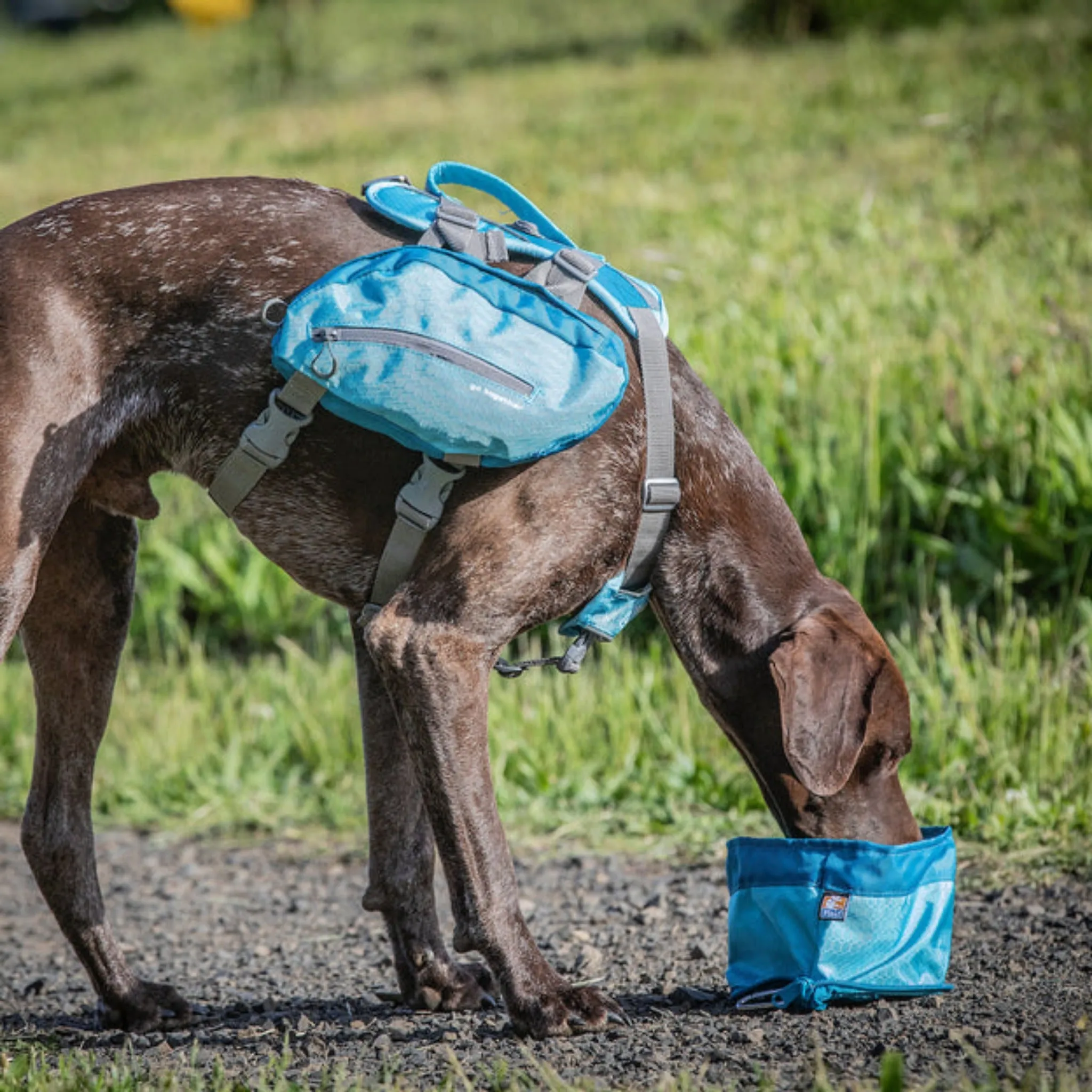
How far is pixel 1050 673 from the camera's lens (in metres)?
5.55

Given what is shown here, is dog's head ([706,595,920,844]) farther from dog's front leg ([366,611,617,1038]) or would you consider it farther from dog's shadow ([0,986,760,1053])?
dog's front leg ([366,611,617,1038])

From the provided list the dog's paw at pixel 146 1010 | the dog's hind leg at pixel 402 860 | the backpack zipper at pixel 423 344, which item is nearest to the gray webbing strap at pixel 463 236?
the backpack zipper at pixel 423 344

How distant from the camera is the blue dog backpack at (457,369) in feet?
10.5

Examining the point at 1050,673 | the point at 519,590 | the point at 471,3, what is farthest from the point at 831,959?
the point at 471,3

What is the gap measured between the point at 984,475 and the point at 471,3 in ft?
83.5

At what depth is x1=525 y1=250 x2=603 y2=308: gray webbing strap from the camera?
3.43 metres

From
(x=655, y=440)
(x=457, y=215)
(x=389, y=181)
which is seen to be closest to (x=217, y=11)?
(x=389, y=181)

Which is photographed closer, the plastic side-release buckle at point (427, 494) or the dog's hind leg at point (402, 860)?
the plastic side-release buckle at point (427, 494)

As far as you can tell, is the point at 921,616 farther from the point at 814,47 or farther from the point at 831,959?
the point at 814,47

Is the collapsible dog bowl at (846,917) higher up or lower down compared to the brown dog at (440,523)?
lower down

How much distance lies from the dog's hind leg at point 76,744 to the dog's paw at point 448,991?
2.06 feet

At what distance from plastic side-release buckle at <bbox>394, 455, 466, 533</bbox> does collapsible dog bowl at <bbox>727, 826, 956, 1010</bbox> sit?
106 cm

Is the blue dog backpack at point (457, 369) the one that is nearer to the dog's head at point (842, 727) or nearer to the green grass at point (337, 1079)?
the dog's head at point (842, 727)

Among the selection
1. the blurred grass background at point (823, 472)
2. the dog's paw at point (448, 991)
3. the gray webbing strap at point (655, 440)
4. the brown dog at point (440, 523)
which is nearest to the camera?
the brown dog at point (440, 523)
